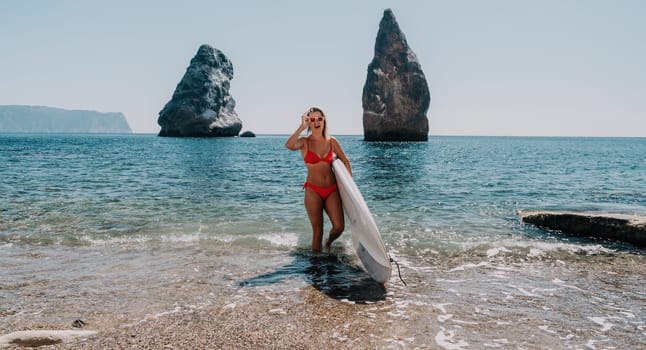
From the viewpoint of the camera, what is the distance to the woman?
713 centimetres

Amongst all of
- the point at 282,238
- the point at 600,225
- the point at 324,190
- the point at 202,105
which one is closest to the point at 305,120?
the point at 324,190

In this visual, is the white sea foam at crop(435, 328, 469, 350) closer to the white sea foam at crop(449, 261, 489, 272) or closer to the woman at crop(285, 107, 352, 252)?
the white sea foam at crop(449, 261, 489, 272)

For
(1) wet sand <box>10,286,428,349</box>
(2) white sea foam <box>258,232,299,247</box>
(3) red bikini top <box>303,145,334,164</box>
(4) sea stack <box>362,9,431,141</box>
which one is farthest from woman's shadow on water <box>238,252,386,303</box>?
(4) sea stack <box>362,9,431,141</box>

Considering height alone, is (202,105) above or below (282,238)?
above

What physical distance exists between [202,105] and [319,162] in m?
124

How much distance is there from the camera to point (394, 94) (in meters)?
88.8

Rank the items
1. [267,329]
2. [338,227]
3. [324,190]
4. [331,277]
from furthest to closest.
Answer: [338,227] → [324,190] → [331,277] → [267,329]

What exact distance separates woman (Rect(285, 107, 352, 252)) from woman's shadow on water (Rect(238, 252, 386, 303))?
64 cm

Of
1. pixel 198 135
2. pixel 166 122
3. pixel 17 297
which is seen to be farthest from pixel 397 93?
pixel 17 297

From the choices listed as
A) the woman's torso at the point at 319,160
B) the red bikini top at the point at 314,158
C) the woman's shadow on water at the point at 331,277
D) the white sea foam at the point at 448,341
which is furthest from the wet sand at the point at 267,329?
the red bikini top at the point at 314,158

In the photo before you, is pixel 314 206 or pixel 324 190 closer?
pixel 324 190

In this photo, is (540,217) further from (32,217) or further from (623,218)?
(32,217)

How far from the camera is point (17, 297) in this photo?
542 centimetres

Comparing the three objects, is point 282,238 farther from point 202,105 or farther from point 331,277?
point 202,105
